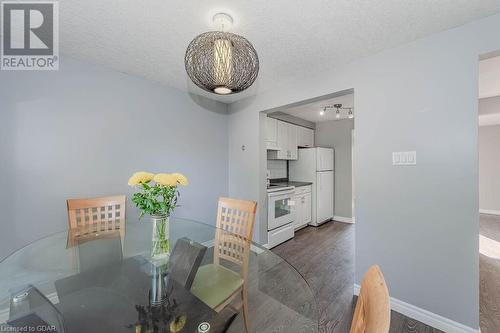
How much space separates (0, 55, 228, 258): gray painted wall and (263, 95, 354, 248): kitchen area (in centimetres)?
137

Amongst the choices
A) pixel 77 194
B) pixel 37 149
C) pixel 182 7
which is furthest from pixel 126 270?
pixel 182 7

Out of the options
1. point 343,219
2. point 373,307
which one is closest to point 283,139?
point 343,219

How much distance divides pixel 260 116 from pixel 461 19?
2.06m

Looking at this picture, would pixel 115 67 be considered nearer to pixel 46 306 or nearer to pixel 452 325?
pixel 46 306

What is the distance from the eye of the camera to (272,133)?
370 centimetres

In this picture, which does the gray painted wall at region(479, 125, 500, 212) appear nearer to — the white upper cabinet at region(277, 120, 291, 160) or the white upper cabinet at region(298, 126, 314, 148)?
the white upper cabinet at region(298, 126, 314, 148)

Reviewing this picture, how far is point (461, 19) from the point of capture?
1.46 metres

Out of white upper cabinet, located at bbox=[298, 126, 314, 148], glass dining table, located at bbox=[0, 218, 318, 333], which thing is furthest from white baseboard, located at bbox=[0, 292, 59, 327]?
white upper cabinet, located at bbox=[298, 126, 314, 148]

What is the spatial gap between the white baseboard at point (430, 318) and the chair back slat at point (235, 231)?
143 cm

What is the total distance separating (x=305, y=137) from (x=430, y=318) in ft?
11.7

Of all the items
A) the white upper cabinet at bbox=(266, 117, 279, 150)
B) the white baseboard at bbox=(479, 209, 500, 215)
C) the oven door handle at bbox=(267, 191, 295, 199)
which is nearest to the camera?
the oven door handle at bbox=(267, 191, 295, 199)

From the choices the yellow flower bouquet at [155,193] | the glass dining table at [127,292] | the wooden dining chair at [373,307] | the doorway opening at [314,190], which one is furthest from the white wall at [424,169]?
the yellow flower bouquet at [155,193]

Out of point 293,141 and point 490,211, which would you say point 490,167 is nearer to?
point 490,211

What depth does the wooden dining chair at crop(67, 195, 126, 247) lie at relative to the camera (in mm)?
1669
